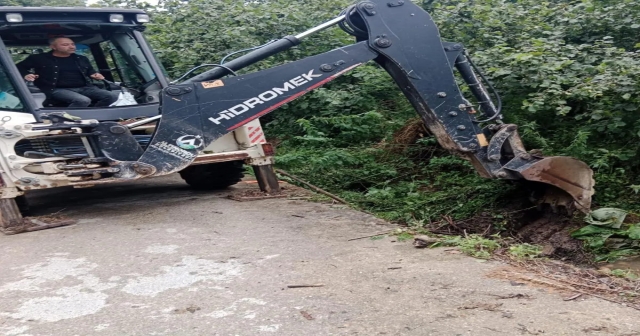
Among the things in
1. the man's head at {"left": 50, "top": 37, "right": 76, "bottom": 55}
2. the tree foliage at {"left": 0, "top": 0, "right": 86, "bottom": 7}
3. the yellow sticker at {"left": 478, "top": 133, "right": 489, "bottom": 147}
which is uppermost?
the tree foliage at {"left": 0, "top": 0, "right": 86, "bottom": 7}

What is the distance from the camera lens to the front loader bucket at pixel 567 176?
5.38 m

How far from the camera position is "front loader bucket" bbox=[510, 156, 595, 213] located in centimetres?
538

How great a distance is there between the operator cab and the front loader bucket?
3.66 meters

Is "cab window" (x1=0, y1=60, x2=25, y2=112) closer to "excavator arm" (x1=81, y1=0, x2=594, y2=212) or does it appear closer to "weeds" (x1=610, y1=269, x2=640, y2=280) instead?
"excavator arm" (x1=81, y1=0, x2=594, y2=212)

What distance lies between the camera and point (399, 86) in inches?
232

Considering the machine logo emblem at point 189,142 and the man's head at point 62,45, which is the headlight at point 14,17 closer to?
the man's head at point 62,45

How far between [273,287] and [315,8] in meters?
7.69

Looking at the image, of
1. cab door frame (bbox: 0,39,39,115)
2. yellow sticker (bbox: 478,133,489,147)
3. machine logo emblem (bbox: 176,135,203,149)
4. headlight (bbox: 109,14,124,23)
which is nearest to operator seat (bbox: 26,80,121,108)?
cab door frame (bbox: 0,39,39,115)

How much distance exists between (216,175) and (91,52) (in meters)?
1.88

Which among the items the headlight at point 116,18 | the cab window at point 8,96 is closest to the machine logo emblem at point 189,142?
the cab window at point 8,96

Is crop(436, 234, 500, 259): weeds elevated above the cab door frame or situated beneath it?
situated beneath

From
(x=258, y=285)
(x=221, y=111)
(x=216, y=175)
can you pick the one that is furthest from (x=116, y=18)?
(x=258, y=285)

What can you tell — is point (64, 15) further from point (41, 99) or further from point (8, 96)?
point (8, 96)

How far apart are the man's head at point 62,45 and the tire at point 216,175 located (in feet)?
6.17
